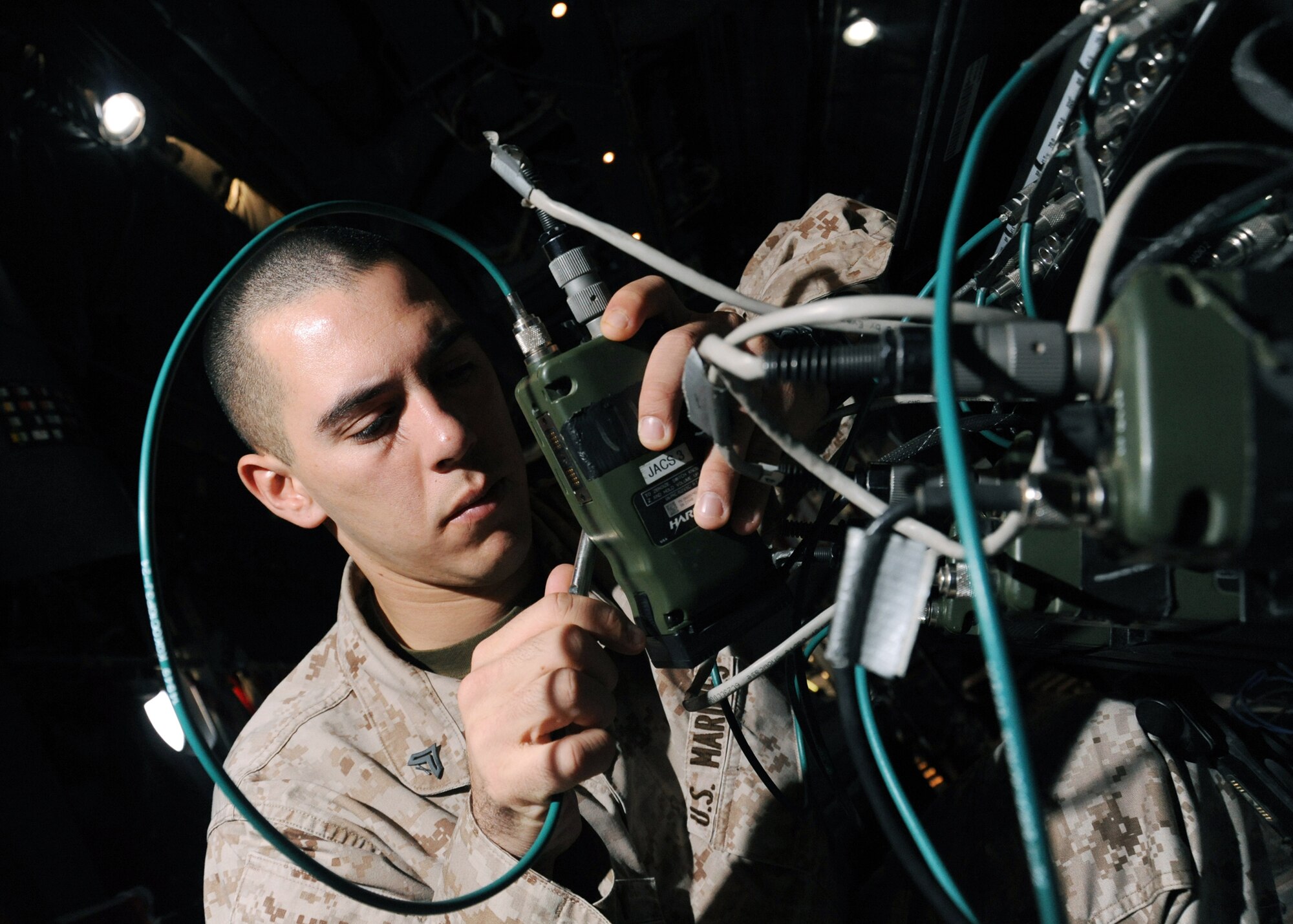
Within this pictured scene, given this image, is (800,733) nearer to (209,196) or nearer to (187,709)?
(187,709)

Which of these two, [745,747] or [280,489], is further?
[280,489]

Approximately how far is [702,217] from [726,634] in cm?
227

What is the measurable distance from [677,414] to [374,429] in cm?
53

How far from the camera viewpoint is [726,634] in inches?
30.0

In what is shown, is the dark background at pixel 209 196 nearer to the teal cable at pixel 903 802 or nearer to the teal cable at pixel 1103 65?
the teal cable at pixel 1103 65

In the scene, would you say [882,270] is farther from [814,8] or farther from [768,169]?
[768,169]

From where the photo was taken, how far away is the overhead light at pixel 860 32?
156 cm

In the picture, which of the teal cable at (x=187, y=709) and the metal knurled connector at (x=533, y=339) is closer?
the teal cable at (x=187, y=709)

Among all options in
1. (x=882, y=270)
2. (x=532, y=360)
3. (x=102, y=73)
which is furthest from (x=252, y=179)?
(x=882, y=270)

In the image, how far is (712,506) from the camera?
716 mm

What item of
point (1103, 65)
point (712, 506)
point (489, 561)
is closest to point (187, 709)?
point (489, 561)

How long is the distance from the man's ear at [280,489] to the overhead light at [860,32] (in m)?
1.66

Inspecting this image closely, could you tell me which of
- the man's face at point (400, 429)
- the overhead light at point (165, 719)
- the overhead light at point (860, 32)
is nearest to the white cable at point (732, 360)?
the man's face at point (400, 429)

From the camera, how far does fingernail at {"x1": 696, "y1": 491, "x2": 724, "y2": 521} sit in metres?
0.72
